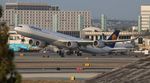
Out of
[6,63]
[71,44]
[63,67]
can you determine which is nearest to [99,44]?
[71,44]

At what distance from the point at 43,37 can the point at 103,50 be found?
929 inches

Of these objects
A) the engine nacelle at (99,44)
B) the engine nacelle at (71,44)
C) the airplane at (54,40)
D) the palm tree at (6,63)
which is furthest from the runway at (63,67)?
the engine nacelle at (99,44)

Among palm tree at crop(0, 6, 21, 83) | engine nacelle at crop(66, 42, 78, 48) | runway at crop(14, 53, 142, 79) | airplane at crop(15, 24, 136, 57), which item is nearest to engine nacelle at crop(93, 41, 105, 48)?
airplane at crop(15, 24, 136, 57)

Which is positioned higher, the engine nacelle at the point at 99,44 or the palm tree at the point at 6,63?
the palm tree at the point at 6,63

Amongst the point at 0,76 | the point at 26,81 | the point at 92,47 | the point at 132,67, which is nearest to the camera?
the point at 0,76

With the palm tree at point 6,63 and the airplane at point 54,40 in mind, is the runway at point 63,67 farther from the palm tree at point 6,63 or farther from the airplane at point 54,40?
the airplane at point 54,40

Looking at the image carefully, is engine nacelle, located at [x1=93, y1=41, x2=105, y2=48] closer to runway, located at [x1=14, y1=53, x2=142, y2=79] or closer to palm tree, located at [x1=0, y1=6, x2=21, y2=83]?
runway, located at [x1=14, y1=53, x2=142, y2=79]

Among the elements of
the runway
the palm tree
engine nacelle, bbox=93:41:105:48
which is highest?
the palm tree

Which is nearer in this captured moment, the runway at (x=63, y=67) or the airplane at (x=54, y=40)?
the runway at (x=63, y=67)

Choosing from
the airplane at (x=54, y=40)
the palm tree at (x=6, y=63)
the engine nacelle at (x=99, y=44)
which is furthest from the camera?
the engine nacelle at (x=99, y=44)

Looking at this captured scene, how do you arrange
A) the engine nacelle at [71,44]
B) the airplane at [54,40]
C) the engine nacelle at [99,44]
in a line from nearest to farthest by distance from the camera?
the airplane at [54,40], the engine nacelle at [71,44], the engine nacelle at [99,44]

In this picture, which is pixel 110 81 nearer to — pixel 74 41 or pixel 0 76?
pixel 0 76

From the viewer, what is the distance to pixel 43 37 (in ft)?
325

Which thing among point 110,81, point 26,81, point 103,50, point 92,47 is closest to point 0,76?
point 110,81
